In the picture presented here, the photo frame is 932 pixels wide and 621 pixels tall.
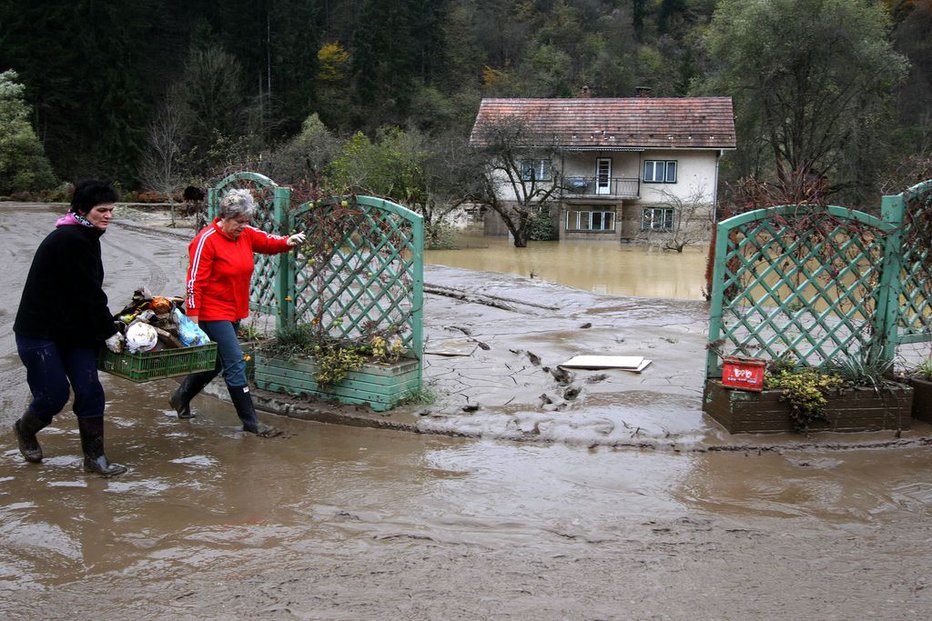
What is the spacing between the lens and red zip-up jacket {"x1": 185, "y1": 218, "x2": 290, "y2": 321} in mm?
5457

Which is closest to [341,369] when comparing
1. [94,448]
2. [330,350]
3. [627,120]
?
[330,350]

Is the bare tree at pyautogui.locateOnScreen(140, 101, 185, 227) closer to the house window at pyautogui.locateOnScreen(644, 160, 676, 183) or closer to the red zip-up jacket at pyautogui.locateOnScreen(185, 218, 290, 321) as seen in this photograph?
the house window at pyautogui.locateOnScreen(644, 160, 676, 183)

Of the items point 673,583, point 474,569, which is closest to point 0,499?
point 474,569

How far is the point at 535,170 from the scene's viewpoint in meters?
34.5

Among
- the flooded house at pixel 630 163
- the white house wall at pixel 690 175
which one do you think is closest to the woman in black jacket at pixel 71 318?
the flooded house at pixel 630 163

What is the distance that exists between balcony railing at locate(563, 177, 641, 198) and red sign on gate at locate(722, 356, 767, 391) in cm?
3193

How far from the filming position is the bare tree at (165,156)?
3370 cm

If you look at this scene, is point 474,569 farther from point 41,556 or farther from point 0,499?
point 0,499

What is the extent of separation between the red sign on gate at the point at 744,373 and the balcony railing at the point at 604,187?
105 feet

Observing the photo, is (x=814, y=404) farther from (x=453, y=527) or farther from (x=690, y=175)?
(x=690, y=175)

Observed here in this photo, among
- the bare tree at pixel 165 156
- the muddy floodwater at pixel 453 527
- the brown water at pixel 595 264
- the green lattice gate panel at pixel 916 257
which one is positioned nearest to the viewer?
the muddy floodwater at pixel 453 527

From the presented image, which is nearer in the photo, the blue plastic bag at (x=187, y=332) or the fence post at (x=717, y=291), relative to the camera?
the blue plastic bag at (x=187, y=332)

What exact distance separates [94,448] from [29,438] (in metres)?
0.49

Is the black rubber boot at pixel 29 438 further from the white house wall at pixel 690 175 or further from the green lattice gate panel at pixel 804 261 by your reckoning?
the white house wall at pixel 690 175
